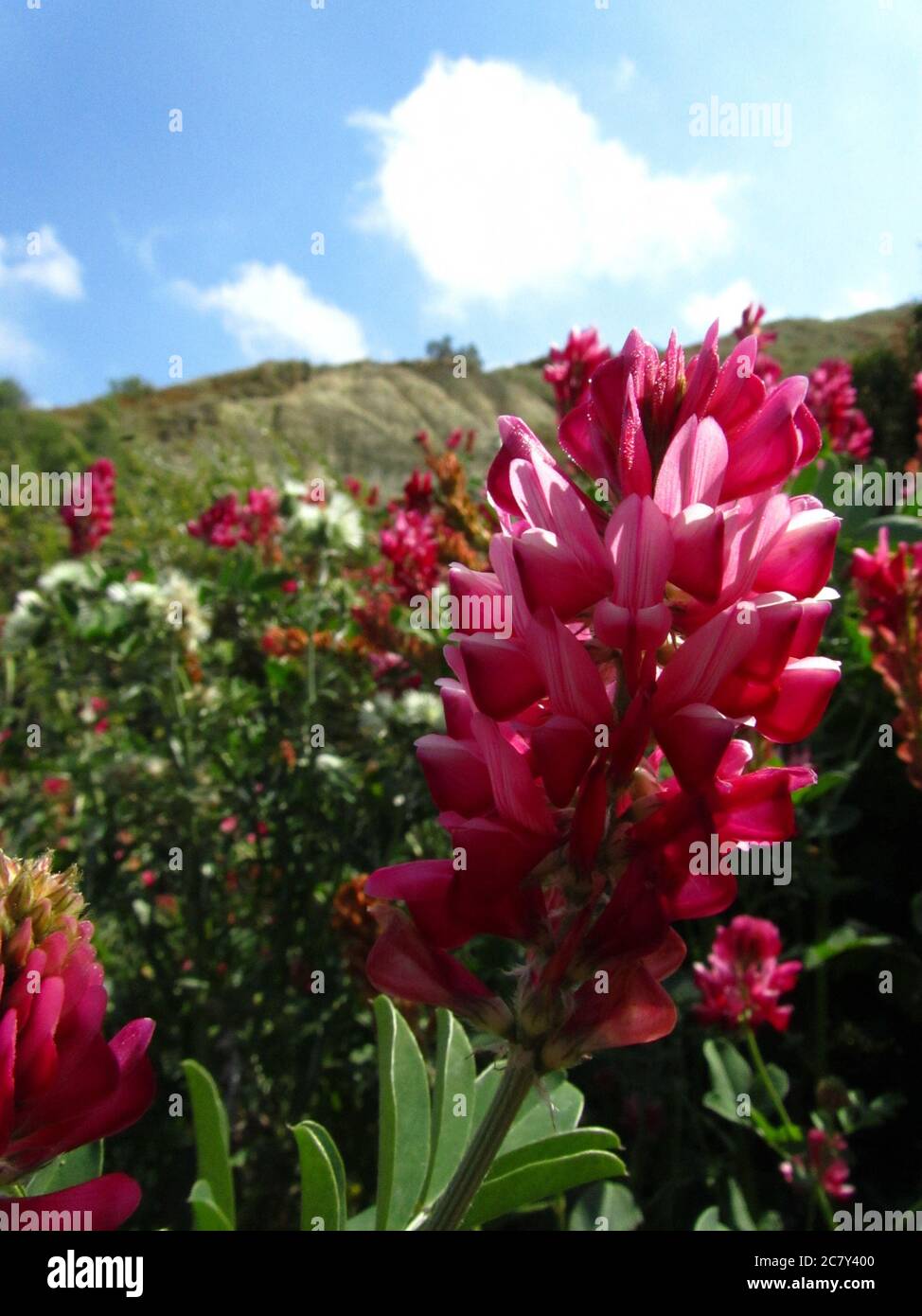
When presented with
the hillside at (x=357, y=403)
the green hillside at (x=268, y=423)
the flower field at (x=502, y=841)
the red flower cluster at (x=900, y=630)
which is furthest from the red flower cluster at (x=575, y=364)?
the hillside at (x=357, y=403)

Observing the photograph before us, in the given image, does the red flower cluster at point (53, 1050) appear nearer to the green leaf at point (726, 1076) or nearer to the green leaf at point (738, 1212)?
the green leaf at point (738, 1212)

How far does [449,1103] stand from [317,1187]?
0.59 feet

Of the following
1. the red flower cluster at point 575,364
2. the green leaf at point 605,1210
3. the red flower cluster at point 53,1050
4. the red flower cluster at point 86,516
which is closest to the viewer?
the red flower cluster at point 53,1050

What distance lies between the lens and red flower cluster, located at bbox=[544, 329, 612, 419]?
2.78 metres

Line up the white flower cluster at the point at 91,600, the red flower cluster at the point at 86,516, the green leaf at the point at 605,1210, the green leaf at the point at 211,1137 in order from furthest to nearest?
the red flower cluster at the point at 86,516 < the white flower cluster at the point at 91,600 < the green leaf at the point at 605,1210 < the green leaf at the point at 211,1137

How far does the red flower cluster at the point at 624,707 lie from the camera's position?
732mm

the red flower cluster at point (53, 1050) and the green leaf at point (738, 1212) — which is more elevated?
the red flower cluster at point (53, 1050)

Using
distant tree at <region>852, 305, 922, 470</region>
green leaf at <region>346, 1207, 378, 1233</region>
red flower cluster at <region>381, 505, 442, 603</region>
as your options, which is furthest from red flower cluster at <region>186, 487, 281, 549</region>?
distant tree at <region>852, 305, 922, 470</region>

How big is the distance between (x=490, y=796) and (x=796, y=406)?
0.38 meters

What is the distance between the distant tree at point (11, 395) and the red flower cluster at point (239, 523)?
19721mm

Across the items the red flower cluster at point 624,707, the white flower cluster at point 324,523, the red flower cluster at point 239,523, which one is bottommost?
the red flower cluster at point 624,707

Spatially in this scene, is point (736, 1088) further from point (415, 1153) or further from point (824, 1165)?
point (415, 1153)

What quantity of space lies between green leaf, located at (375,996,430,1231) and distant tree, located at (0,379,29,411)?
22854 mm
